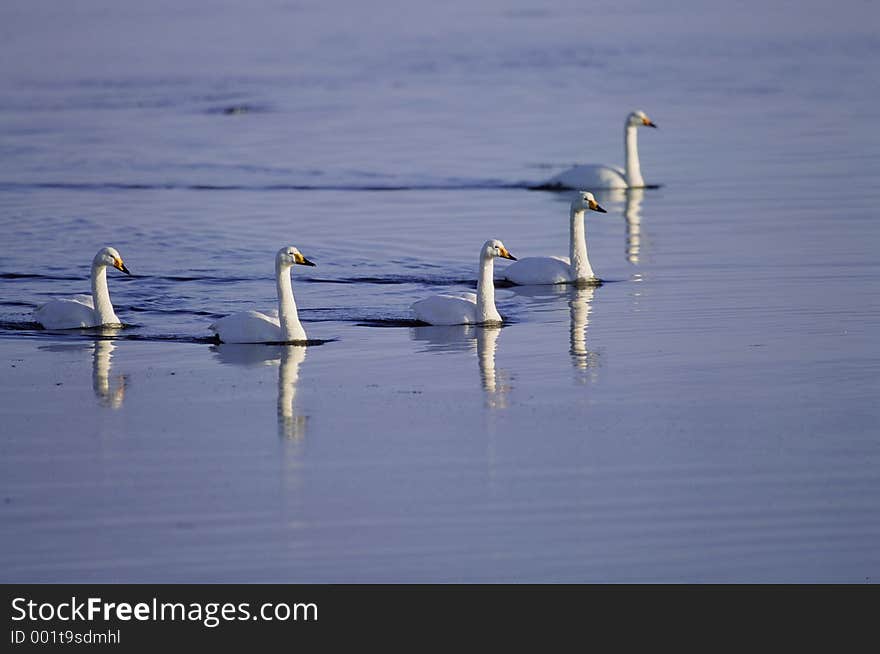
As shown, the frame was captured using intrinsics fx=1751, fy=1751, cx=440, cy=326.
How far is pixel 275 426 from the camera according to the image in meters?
11.5

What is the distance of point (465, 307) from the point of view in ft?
49.7

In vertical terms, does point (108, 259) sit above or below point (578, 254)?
below

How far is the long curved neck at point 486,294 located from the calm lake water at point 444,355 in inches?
9.0

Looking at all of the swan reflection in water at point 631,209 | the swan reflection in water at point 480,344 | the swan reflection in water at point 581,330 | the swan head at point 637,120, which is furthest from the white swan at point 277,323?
the swan head at point 637,120

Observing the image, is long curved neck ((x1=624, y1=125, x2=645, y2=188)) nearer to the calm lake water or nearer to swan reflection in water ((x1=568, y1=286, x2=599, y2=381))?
the calm lake water

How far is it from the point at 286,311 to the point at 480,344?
1617mm

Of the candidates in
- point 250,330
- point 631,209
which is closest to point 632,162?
point 631,209

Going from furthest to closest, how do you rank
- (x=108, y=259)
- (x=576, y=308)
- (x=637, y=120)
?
(x=637, y=120), (x=576, y=308), (x=108, y=259)

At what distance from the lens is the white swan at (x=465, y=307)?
15.1 meters

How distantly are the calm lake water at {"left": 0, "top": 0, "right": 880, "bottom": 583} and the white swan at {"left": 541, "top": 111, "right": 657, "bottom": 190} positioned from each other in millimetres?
462

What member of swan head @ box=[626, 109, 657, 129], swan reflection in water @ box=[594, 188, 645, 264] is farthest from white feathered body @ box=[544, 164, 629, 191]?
swan head @ box=[626, 109, 657, 129]

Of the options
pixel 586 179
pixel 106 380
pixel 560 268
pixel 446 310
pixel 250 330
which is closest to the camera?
pixel 106 380

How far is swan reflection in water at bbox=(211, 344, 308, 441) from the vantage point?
38.3ft

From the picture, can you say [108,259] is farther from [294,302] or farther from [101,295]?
[294,302]
